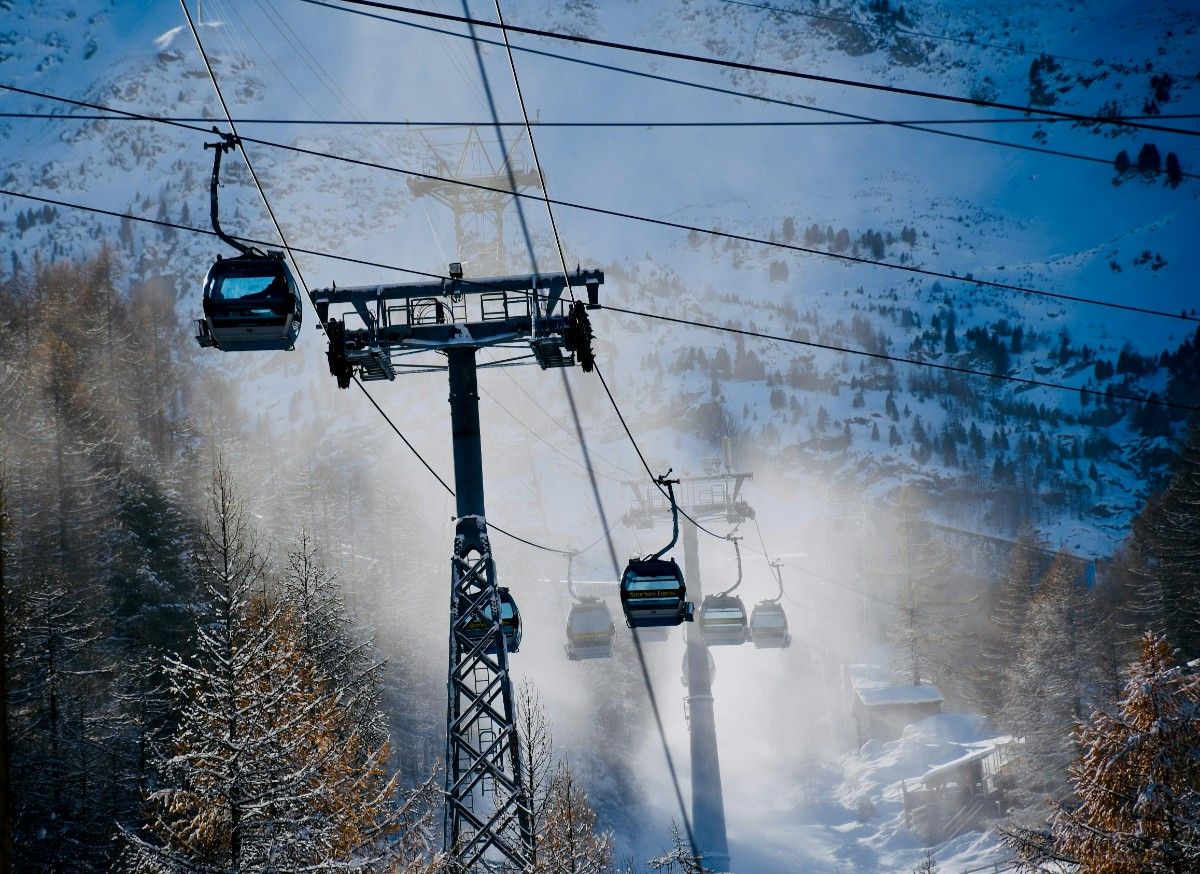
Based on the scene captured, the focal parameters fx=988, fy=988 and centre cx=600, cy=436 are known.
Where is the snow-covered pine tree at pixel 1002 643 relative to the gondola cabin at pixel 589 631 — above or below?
below

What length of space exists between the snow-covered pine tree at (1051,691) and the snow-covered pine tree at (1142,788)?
2253 centimetres

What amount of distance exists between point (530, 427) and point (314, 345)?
43.9 m

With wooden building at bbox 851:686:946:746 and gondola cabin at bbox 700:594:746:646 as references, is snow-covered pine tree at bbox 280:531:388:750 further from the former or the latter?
wooden building at bbox 851:686:946:746

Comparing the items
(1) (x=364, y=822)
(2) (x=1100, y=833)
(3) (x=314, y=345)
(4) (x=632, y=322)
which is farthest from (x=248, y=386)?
(2) (x=1100, y=833)

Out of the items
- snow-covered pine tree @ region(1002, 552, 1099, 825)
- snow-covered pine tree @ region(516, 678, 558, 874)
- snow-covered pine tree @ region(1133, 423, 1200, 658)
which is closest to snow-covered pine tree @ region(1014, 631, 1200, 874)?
snow-covered pine tree @ region(516, 678, 558, 874)

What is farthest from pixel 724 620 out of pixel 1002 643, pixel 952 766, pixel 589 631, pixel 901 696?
pixel 901 696

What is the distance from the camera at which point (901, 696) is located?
5706 centimetres

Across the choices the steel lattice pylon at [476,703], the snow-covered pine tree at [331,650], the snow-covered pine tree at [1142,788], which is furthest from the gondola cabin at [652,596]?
the snow-covered pine tree at [331,650]

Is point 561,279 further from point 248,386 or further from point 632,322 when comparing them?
point 632,322

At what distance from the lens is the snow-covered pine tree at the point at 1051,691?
35.6m

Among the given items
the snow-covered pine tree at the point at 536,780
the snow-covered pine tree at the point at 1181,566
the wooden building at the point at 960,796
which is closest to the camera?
the snow-covered pine tree at the point at 536,780

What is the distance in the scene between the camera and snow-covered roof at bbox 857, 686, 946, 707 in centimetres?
5609

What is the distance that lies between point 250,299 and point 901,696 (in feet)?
177

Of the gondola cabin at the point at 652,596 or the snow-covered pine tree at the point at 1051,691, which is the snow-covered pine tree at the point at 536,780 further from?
the snow-covered pine tree at the point at 1051,691
